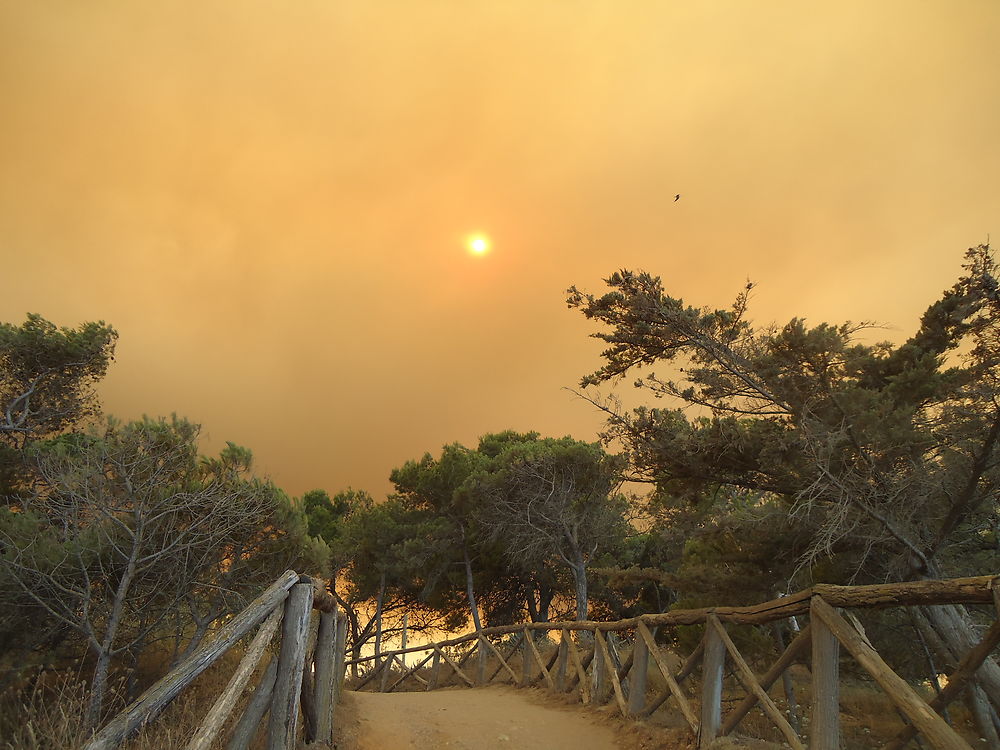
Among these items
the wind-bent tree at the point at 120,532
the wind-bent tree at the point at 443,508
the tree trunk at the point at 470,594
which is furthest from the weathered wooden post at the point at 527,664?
the wind-bent tree at the point at 443,508

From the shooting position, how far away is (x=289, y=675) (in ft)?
12.6

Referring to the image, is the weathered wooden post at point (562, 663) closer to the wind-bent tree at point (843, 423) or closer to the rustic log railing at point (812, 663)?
the rustic log railing at point (812, 663)

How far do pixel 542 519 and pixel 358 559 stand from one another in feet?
28.5

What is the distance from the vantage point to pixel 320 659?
17.0 ft

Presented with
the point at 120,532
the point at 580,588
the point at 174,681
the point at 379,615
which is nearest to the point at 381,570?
the point at 379,615

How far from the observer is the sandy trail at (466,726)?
6035mm

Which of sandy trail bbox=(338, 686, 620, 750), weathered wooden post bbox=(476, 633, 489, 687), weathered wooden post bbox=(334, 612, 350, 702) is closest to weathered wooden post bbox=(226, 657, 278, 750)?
sandy trail bbox=(338, 686, 620, 750)

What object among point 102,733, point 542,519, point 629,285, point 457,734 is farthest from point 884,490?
point 542,519

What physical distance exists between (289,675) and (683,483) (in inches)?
330

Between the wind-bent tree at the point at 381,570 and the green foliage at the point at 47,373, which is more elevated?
the green foliage at the point at 47,373

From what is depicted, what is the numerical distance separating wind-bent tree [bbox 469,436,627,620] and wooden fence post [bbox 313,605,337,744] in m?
12.0

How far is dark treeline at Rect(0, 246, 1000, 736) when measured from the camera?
8164 mm

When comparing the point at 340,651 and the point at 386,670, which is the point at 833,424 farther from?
the point at 386,670

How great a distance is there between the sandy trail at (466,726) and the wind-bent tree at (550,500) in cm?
902
